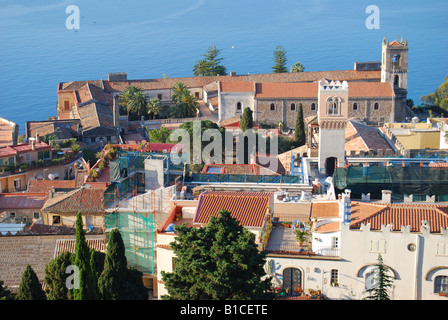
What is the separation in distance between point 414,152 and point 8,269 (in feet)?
66.0

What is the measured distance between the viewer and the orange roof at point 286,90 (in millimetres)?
56706

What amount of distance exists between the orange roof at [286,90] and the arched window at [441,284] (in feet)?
122

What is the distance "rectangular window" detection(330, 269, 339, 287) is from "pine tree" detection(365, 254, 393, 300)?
98 cm

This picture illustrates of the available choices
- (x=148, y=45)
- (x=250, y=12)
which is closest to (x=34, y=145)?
(x=148, y=45)

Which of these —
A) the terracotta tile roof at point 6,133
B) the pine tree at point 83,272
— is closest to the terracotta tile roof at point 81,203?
the pine tree at point 83,272

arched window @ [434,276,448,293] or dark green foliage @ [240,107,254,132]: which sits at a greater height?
dark green foliage @ [240,107,254,132]

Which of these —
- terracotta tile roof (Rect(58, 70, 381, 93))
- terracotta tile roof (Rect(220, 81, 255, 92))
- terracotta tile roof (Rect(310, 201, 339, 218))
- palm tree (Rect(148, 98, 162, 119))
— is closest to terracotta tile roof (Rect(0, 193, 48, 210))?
terracotta tile roof (Rect(310, 201, 339, 218))

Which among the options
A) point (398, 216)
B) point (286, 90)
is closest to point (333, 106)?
point (398, 216)

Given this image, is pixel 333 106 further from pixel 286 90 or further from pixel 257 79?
pixel 257 79

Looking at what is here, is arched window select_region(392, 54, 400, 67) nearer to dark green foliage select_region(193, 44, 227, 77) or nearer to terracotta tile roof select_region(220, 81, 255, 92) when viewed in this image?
terracotta tile roof select_region(220, 81, 255, 92)

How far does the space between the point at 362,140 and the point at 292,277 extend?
18598 millimetres

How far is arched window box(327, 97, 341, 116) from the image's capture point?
3105 centimetres

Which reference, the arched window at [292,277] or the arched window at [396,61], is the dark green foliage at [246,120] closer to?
the arched window at [396,61]
